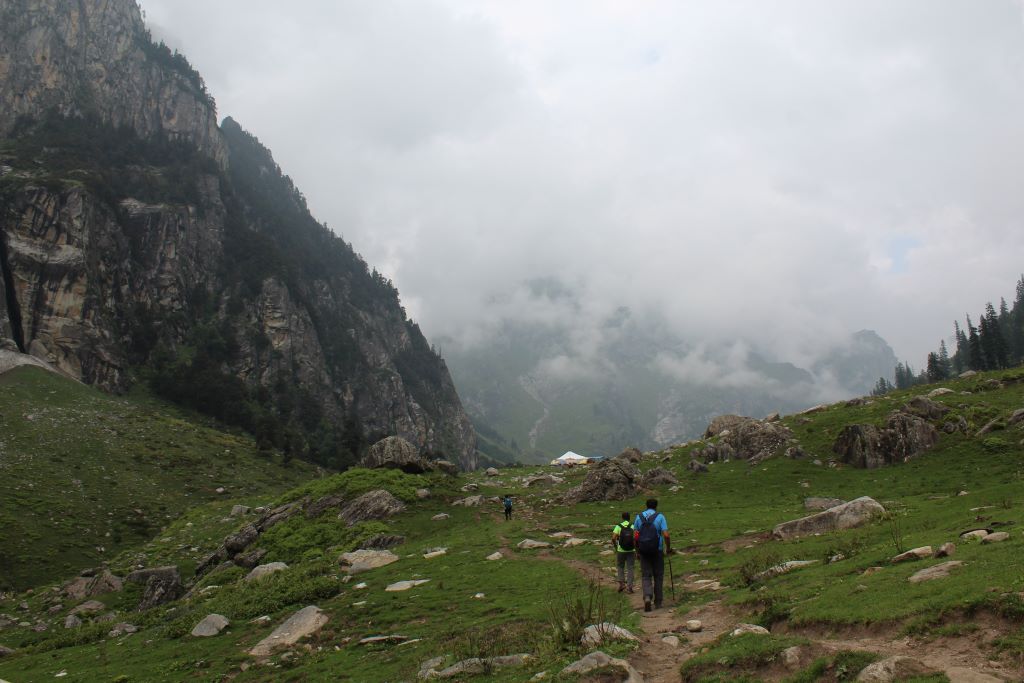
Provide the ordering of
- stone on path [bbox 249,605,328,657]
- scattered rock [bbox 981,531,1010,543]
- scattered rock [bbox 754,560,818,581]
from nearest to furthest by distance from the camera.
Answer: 1. scattered rock [bbox 981,531,1010,543]
2. scattered rock [bbox 754,560,818,581]
3. stone on path [bbox 249,605,328,657]

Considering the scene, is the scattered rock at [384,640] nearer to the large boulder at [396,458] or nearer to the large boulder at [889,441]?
the large boulder at [396,458]

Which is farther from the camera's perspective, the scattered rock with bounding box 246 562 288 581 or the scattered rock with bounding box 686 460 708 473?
the scattered rock with bounding box 686 460 708 473

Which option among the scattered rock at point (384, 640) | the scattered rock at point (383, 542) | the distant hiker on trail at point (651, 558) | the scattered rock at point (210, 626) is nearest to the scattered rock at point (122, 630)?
the scattered rock at point (210, 626)

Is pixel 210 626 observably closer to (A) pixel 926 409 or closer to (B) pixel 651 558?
(B) pixel 651 558

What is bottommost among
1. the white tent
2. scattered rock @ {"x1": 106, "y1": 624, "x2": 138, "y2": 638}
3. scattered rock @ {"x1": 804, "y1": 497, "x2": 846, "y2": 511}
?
scattered rock @ {"x1": 106, "y1": 624, "x2": 138, "y2": 638}

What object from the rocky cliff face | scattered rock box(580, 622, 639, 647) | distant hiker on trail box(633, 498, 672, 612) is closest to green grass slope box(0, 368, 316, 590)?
the rocky cliff face

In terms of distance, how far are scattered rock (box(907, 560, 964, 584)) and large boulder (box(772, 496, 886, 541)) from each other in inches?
452

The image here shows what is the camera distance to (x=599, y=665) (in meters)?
11.6

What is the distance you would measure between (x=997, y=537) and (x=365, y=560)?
2515 cm

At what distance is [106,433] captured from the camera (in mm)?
79062

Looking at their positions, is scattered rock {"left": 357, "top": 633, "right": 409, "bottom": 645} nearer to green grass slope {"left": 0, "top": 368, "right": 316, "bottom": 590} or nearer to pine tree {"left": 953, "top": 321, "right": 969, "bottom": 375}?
green grass slope {"left": 0, "top": 368, "right": 316, "bottom": 590}

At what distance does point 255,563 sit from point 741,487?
3373cm

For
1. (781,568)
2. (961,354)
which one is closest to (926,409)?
(781,568)

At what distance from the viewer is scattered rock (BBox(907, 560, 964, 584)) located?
13023 millimetres
